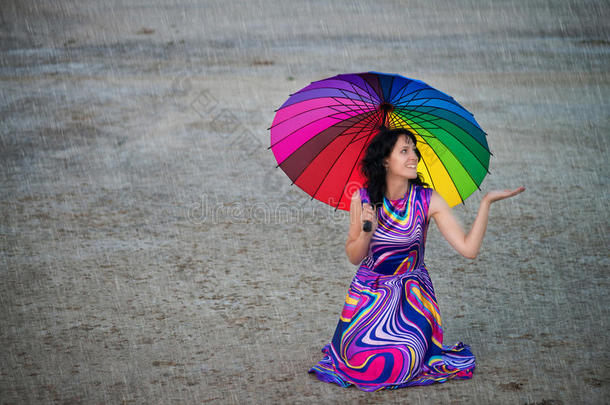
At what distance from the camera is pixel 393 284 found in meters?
4.41

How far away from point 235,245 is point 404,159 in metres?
3.18

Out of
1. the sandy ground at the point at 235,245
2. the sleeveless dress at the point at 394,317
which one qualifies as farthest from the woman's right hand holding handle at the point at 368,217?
the sandy ground at the point at 235,245

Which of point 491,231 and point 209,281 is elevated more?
point 491,231

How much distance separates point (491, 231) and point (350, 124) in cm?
343

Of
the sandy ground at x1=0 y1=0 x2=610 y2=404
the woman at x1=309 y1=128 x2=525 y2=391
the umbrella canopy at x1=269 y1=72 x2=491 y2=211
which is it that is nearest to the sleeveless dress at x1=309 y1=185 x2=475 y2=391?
the woman at x1=309 y1=128 x2=525 y2=391

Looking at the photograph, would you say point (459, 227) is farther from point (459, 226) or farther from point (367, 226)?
point (367, 226)

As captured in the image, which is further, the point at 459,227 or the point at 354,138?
the point at 354,138

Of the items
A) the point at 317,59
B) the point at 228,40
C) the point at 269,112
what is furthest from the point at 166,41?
the point at 269,112

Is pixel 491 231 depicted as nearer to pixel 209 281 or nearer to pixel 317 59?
pixel 209 281

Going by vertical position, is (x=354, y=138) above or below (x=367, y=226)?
above

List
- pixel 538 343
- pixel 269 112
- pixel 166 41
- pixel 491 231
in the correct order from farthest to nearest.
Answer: pixel 166 41
pixel 269 112
pixel 491 231
pixel 538 343

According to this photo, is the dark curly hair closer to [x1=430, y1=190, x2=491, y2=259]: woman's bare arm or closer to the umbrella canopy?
the umbrella canopy

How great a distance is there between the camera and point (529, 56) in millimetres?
18141

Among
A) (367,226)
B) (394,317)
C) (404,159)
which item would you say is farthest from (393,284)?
(404,159)
